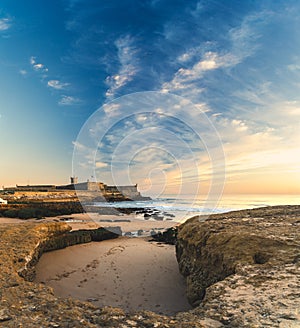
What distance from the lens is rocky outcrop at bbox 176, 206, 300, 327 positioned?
10.1 feet

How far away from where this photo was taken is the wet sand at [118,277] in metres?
6.25

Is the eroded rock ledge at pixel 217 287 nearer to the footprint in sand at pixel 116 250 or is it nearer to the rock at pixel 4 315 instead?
the rock at pixel 4 315

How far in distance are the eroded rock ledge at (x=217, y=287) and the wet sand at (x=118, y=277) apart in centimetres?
76

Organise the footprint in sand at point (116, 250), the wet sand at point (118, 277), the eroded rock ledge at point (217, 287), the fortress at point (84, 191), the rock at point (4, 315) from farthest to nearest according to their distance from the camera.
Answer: the fortress at point (84, 191)
the footprint in sand at point (116, 250)
the wet sand at point (118, 277)
the rock at point (4, 315)
the eroded rock ledge at point (217, 287)

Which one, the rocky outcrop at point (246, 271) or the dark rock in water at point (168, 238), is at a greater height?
the rocky outcrop at point (246, 271)

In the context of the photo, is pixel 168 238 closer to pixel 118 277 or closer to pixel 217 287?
pixel 118 277

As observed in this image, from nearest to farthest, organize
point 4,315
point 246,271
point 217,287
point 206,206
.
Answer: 1. point 4,315
2. point 217,287
3. point 246,271
4. point 206,206

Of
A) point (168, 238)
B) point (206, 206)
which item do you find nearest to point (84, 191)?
point (206, 206)

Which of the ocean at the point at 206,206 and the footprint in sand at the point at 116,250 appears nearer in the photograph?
the footprint in sand at the point at 116,250

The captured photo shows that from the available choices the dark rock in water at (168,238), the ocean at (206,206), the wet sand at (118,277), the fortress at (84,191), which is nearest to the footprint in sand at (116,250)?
the wet sand at (118,277)

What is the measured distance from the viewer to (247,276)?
4133mm

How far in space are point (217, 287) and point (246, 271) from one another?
0.70 m

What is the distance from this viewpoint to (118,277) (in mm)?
7824

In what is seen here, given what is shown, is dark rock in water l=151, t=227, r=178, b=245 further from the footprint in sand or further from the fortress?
the fortress
